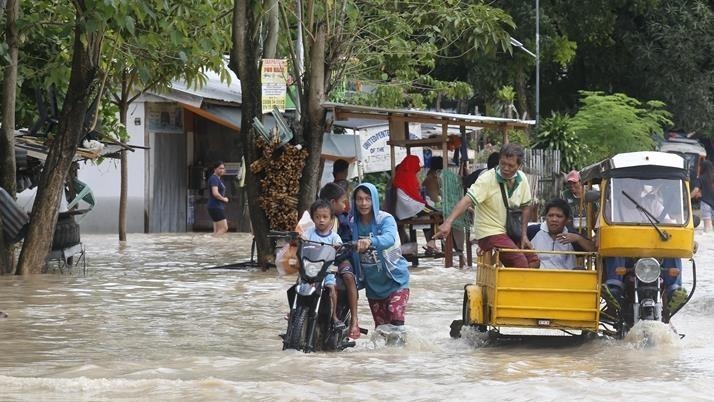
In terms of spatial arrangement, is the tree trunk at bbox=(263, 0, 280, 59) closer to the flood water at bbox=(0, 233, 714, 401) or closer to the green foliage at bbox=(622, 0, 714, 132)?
the flood water at bbox=(0, 233, 714, 401)

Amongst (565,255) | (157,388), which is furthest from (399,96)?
(157,388)

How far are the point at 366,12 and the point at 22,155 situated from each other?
6258 millimetres

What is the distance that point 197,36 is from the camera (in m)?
19.0

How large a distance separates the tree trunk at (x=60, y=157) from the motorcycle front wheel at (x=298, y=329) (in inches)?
314

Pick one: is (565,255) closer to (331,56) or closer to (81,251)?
(331,56)

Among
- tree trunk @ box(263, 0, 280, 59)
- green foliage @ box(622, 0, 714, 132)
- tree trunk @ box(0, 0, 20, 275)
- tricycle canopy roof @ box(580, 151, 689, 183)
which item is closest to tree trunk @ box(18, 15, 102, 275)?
tree trunk @ box(0, 0, 20, 275)

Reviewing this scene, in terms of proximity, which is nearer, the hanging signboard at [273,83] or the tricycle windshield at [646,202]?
the tricycle windshield at [646,202]

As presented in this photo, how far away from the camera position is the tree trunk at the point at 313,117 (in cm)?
1831

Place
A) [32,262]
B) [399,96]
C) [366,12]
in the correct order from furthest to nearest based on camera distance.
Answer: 1. [399,96]
2. [366,12]
3. [32,262]

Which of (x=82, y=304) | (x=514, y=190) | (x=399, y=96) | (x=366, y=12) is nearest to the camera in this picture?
(x=514, y=190)

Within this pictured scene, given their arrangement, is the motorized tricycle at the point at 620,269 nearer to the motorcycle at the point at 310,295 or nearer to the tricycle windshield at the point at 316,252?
the motorcycle at the point at 310,295

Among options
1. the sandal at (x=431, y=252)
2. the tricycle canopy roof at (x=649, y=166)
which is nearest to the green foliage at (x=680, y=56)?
the sandal at (x=431, y=252)

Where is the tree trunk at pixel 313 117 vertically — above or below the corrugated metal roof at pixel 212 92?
below

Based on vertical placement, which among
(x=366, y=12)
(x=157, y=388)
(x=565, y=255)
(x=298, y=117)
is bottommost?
(x=157, y=388)
